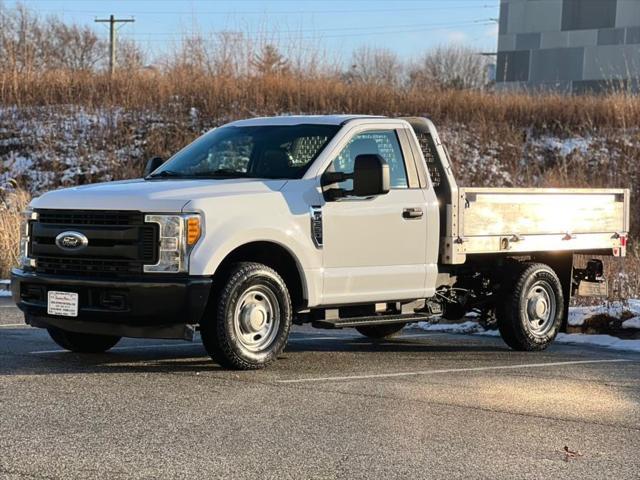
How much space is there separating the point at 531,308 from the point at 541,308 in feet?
0.51

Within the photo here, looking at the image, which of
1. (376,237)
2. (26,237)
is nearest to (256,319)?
(376,237)

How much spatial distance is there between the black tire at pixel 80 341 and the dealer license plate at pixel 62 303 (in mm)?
850

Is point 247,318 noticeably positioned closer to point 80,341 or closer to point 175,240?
point 175,240

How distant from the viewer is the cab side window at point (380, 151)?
32.5ft

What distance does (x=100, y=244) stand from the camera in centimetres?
873

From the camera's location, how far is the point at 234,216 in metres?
8.76

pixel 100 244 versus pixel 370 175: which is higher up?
pixel 370 175

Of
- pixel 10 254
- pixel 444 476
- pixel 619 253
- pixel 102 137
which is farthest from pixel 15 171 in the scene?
pixel 444 476

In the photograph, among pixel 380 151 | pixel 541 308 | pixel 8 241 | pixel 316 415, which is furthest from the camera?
pixel 8 241

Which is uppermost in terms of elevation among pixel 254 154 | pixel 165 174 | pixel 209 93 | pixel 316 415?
pixel 209 93

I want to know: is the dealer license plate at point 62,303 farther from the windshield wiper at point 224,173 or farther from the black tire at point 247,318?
the windshield wiper at point 224,173

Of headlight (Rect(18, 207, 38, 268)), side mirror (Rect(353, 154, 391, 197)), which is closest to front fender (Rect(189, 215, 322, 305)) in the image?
side mirror (Rect(353, 154, 391, 197))

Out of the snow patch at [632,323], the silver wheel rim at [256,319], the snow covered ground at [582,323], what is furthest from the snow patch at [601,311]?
the silver wheel rim at [256,319]

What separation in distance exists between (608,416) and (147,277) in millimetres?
3441
